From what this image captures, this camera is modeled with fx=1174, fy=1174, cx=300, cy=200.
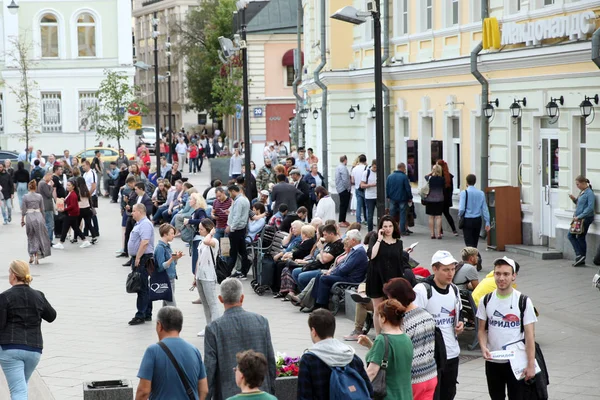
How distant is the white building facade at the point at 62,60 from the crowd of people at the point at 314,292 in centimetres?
3258

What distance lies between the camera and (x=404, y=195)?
84.8ft

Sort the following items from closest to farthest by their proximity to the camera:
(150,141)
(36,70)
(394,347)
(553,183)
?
(394,347), (553,183), (36,70), (150,141)

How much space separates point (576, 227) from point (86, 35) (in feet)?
146

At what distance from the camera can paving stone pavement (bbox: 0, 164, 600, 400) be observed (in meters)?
12.6

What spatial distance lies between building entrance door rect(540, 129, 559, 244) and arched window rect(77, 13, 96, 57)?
41.7 meters

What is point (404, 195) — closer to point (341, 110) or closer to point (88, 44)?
point (341, 110)

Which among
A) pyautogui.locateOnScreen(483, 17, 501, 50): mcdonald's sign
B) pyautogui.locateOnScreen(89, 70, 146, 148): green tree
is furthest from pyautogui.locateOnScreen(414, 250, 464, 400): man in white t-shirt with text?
pyautogui.locateOnScreen(89, 70, 146, 148): green tree

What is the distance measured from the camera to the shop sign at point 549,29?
20.0 meters

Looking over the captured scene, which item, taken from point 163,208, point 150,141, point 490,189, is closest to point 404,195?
point 490,189

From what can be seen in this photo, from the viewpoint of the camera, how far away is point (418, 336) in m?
8.67

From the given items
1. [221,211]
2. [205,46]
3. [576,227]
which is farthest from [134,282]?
[205,46]

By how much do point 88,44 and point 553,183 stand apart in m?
42.3

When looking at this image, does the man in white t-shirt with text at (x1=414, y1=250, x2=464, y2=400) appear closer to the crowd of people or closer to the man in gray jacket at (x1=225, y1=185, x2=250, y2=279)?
the crowd of people

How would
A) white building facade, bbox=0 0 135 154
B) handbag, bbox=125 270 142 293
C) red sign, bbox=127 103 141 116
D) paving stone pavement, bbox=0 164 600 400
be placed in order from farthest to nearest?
1. white building facade, bbox=0 0 135 154
2. red sign, bbox=127 103 141 116
3. handbag, bbox=125 270 142 293
4. paving stone pavement, bbox=0 164 600 400
